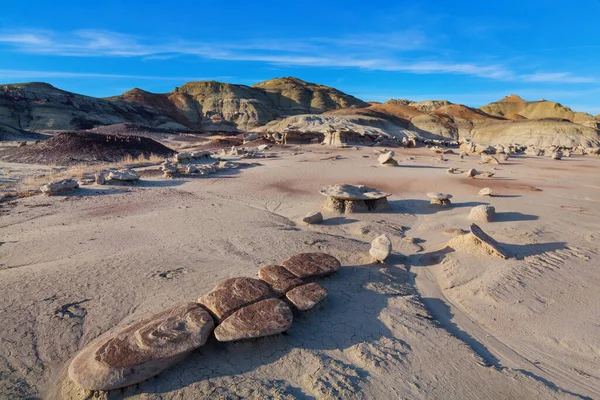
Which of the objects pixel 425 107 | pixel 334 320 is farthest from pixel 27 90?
pixel 425 107

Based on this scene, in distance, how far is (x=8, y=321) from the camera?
347 cm

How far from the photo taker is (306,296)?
3771 mm

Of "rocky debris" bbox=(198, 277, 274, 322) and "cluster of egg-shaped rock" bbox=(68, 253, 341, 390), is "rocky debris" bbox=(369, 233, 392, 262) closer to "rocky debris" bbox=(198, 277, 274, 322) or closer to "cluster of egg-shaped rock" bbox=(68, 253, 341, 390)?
"cluster of egg-shaped rock" bbox=(68, 253, 341, 390)

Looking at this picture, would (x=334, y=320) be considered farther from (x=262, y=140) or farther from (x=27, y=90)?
(x=27, y=90)

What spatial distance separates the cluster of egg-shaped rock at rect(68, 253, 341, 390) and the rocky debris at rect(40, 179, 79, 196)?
333 inches

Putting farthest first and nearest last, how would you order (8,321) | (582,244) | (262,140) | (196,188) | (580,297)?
1. (262,140)
2. (196,188)
3. (582,244)
4. (580,297)
5. (8,321)

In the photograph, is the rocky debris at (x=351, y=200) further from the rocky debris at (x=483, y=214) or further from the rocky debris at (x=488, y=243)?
the rocky debris at (x=488, y=243)

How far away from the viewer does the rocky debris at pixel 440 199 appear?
28.9ft

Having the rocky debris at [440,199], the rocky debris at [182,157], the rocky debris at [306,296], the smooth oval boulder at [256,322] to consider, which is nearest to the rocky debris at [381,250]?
the rocky debris at [306,296]

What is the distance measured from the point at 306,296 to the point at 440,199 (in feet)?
20.9

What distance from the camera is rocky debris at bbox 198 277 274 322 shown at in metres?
3.34

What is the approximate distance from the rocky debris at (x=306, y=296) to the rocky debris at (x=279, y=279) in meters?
0.10

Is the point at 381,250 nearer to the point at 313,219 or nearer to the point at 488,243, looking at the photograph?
the point at 488,243

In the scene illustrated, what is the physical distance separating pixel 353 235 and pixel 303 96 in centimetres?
8534
